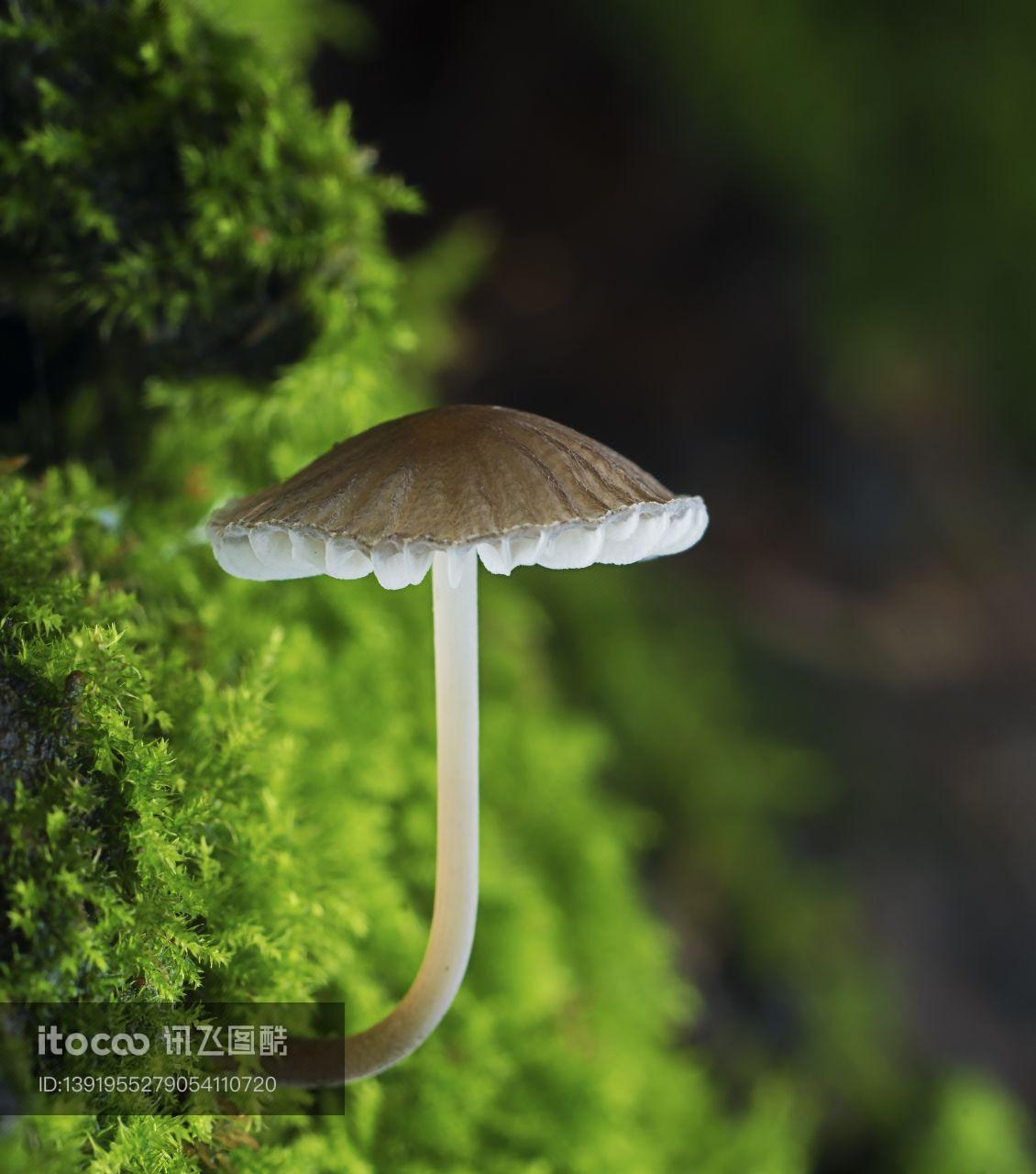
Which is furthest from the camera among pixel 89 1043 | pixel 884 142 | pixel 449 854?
pixel 884 142

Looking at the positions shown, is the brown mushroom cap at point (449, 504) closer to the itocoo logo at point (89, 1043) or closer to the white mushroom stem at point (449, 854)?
the white mushroom stem at point (449, 854)

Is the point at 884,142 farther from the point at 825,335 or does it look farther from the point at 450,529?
the point at 450,529

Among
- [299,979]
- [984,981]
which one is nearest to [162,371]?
[299,979]

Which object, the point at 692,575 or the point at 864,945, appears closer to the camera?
the point at 864,945

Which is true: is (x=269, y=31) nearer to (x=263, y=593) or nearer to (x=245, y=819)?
(x=263, y=593)

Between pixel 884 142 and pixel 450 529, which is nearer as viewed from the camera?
pixel 450 529

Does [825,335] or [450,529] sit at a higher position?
[825,335]

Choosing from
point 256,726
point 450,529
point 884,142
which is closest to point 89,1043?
point 256,726
